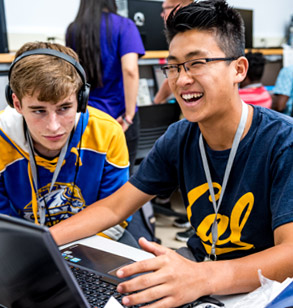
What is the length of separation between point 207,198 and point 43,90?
54 cm

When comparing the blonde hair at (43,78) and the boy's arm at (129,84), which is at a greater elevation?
the blonde hair at (43,78)

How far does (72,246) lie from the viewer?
981 mm

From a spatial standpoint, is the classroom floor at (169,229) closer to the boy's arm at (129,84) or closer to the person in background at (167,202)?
the person in background at (167,202)

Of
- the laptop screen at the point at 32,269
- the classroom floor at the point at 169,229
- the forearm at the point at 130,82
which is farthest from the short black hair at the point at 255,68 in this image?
the laptop screen at the point at 32,269

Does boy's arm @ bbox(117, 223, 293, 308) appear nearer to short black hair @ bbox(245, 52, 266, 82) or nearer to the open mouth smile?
the open mouth smile

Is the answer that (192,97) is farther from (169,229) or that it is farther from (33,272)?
(169,229)

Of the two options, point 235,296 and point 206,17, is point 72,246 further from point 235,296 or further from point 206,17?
point 206,17

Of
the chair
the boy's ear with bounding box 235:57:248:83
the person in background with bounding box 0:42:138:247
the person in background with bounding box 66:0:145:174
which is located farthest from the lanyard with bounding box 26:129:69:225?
the chair

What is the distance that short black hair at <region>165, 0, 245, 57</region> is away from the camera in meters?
0.95

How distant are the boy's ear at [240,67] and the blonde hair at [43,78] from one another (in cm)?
47

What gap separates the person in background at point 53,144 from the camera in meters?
1.11

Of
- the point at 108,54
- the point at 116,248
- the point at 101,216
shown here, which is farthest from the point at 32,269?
the point at 108,54

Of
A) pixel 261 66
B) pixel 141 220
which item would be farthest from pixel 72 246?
pixel 261 66

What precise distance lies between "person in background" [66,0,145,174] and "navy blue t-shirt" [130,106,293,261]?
90cm
